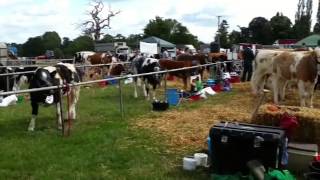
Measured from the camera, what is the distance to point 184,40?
9600cm

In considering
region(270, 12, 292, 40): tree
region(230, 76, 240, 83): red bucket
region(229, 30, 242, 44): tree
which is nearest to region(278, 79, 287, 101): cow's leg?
region(230, 76, 240, 83): red bucket

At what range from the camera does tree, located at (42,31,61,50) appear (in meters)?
97.3

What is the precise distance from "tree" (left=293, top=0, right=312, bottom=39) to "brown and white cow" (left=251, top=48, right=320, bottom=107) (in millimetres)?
76566

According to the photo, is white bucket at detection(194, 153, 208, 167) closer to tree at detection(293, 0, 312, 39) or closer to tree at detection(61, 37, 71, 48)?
tree at detection(293, 0, 312, 39)

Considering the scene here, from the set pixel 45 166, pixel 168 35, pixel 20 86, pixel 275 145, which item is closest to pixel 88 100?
pixel 20 86

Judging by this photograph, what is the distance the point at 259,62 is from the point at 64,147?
29.4ft

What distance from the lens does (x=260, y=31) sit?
9688 centimetres

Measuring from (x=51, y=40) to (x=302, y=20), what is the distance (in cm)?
4928

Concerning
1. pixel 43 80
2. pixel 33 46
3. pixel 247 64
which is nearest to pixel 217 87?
pixel 247 64

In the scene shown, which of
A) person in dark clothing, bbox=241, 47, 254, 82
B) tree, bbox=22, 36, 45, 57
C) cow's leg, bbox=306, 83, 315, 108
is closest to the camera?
cow's leg, bbox=306, 83, 315, 108

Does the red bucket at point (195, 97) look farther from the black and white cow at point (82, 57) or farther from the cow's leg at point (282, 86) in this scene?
the black and white cow at point (82, 57)

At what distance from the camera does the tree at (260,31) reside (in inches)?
3740

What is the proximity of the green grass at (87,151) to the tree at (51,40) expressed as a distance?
281 feet

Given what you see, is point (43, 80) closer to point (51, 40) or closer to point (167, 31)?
point (167, 31)
